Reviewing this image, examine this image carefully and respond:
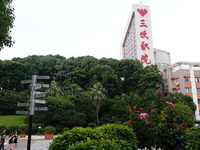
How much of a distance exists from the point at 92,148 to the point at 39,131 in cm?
2958

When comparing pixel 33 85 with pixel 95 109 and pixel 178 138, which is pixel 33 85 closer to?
pixel 178 138

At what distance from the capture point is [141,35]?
63.3 m

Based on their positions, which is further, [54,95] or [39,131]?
[54,95]

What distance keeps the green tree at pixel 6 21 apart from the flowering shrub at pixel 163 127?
8925 mm

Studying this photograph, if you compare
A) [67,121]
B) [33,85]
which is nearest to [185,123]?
[33,85]

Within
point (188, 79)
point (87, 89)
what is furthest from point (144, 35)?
point (87, 89)

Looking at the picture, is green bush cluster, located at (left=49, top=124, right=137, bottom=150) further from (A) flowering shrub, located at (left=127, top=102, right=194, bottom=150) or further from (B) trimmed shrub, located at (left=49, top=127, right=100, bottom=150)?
(A) flowering shrub, located at (left=127, top=102, right=194, bottom=150)

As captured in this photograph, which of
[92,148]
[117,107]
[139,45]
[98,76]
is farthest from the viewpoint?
[139,45]

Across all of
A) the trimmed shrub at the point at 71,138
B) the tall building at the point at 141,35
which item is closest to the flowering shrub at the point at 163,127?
the trimmed shrub at the point at 71,138

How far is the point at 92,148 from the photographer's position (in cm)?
377

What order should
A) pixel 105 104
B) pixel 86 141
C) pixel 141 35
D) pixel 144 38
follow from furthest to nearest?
pixel 141 35 < pixel 144 38 < pixel 105 104 < pixel 86 141

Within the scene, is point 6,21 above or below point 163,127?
above

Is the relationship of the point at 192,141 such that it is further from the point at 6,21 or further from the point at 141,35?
the point at 141,35

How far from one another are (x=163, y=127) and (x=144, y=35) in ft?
195
